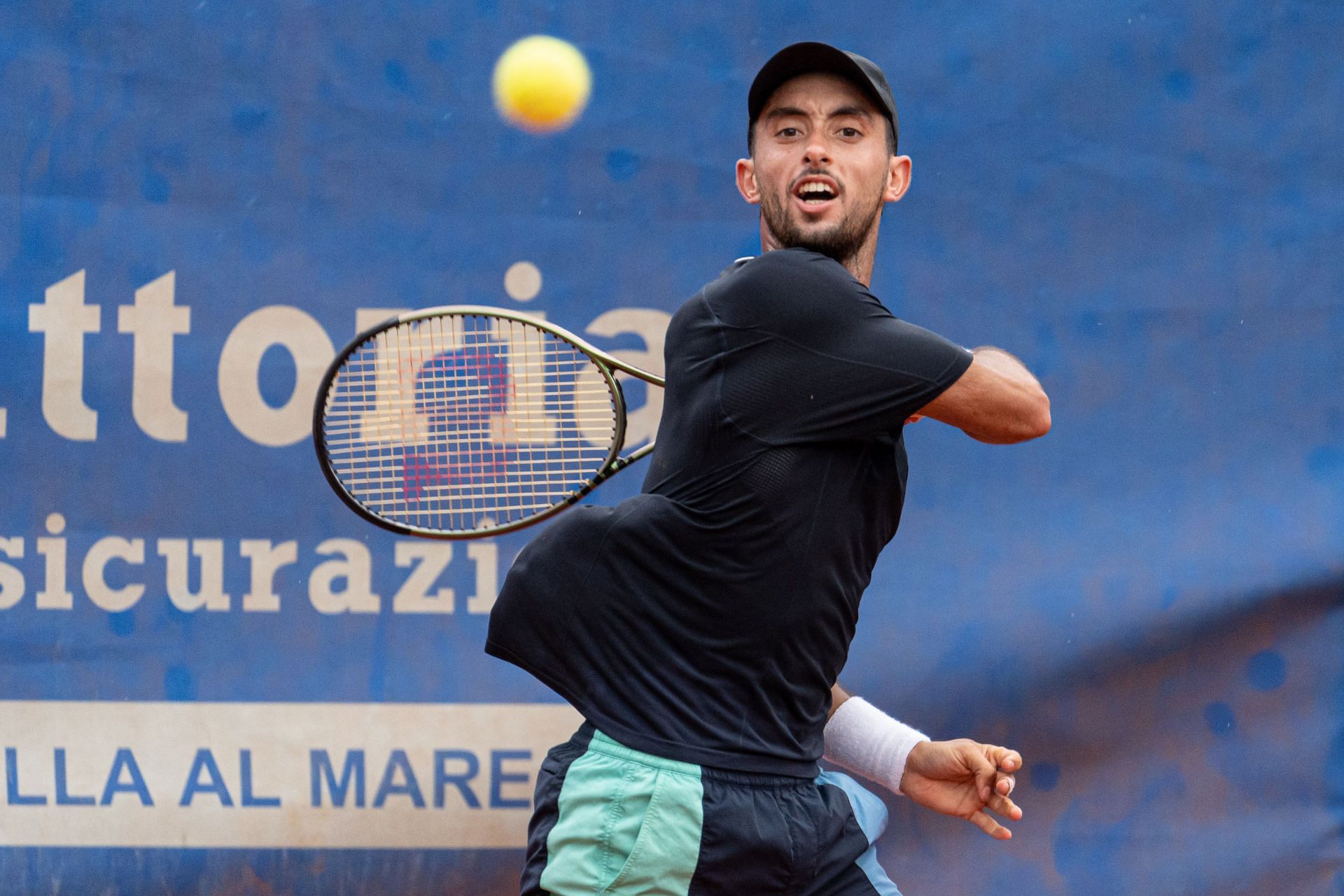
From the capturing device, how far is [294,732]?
297 cm

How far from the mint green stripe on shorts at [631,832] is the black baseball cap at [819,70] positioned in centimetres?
100

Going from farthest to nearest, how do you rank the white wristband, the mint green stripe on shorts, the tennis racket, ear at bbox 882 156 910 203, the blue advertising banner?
the blue advertising banner, the tennis racket, ear at bbox 882 156 910 203, the white wristband, the mint green stripe on shorts

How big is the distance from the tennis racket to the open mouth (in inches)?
29.8

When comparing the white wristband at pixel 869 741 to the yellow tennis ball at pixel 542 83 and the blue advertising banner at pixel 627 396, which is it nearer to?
the blue advertising banner at pixel 627 396

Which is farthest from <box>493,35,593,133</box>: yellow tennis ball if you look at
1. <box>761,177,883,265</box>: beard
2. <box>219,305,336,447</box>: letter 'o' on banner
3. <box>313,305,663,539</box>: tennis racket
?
<box>761,177,883,265</box>: beard

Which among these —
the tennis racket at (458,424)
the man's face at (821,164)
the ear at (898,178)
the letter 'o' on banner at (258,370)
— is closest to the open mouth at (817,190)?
the man's face at (821,164)

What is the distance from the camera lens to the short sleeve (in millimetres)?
1836

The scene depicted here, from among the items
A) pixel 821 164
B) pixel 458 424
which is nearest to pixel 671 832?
pixel 821 164

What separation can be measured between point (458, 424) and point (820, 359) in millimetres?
1131

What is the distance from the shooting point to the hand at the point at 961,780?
78.7 inches

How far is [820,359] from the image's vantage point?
6.07ft

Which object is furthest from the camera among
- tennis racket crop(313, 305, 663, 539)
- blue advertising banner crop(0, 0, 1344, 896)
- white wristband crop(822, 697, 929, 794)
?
blue advertising banner crop(0, 0, 1344, 896)

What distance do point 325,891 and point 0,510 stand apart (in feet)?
3.49

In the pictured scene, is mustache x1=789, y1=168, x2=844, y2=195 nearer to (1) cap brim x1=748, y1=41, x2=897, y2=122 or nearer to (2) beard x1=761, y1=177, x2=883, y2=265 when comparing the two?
(2) beard x1=761, y1=177, x2=883, y2=265
